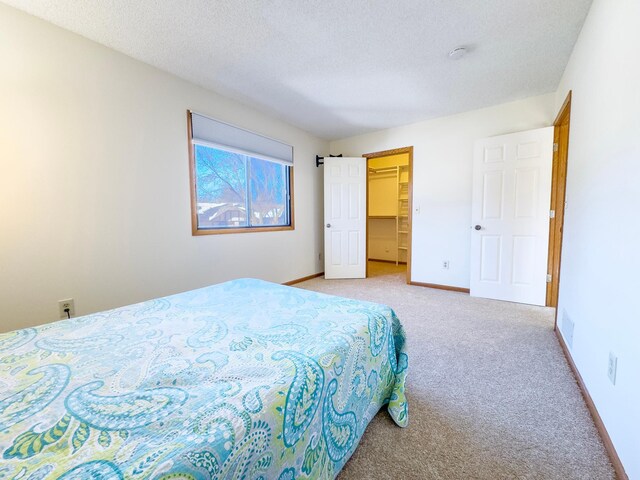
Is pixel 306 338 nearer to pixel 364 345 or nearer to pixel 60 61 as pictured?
pixel 364 345

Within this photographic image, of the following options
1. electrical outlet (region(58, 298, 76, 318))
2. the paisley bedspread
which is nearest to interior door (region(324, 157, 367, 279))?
the paisley bedspread

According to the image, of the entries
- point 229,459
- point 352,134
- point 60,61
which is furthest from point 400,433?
point 352,134

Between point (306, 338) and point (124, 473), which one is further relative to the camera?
point (306, 338)

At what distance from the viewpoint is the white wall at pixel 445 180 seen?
3242 millimetres

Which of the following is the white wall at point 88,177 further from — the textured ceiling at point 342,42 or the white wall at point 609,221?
the white wall at point 609,221

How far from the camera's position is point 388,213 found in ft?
19.1

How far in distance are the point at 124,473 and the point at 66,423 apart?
0.85ft

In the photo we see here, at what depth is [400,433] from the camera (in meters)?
1.22

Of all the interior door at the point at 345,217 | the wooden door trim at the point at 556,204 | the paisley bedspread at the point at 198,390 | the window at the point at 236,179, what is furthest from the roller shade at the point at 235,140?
the wooden door trim at the point at 556,204

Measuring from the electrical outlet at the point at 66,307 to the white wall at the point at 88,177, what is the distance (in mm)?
27

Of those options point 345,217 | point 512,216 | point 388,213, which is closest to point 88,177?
point 345,217

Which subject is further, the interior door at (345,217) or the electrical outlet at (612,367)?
the interior door at (345,217)

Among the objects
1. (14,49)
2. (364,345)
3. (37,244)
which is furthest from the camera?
(37,244)

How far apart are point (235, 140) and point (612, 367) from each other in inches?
134
